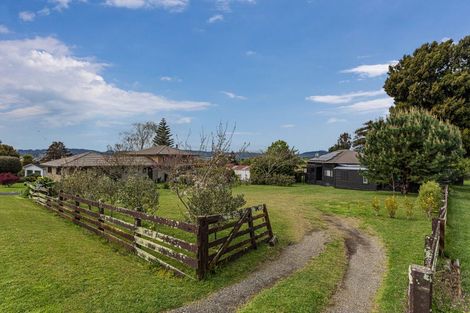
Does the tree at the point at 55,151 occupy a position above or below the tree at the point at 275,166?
above

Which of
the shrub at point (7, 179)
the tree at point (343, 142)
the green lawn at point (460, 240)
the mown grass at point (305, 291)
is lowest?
the mown grass at point (305, 291)

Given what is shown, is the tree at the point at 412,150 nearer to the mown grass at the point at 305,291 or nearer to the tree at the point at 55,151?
the mown grass at the point at 305,291

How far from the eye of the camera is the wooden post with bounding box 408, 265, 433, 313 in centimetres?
300

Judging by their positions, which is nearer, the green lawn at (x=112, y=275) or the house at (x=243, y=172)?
the green lawn at (x=112, y=275)

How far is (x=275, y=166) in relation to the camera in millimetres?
33062

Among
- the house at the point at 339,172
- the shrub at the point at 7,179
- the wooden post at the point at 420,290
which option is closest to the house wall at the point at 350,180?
the house at the point at 339,172

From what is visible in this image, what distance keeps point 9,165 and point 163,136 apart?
1101 inches

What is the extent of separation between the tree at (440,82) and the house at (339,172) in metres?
7.07

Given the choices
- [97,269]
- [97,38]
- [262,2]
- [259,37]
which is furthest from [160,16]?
[97,269]

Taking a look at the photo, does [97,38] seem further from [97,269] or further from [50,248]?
[97,269]

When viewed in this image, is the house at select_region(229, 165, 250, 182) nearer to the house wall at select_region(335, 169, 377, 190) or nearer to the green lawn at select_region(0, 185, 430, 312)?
the house wall at select_region(335, 169, 377, 190)

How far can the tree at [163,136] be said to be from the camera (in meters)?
59.5

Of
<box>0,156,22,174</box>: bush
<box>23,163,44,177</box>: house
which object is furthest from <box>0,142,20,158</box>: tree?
<box>0,156,22,174</box>: bush

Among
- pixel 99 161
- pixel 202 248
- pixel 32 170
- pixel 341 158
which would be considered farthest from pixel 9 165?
pixel 202 248
